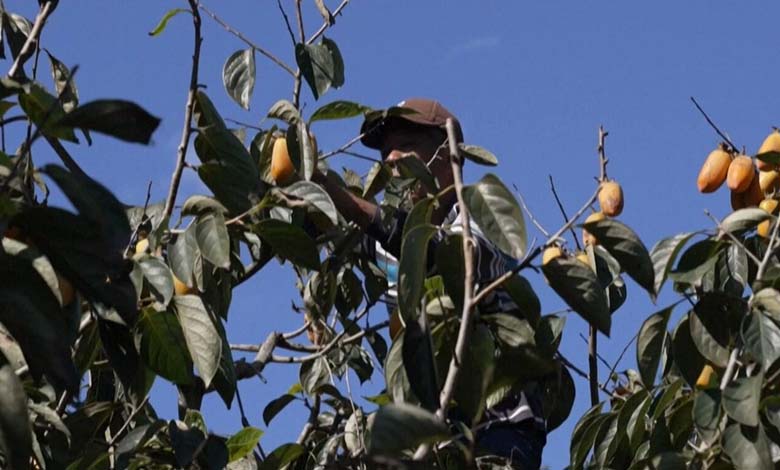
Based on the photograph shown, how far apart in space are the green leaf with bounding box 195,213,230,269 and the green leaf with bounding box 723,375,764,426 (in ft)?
2.43

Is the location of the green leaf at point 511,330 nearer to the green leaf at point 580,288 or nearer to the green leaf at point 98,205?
the green leaf at point 580,288

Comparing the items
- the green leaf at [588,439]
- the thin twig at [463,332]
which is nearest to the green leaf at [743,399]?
the green leaf at [588,439]

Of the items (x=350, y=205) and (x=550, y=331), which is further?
(x=350, y=205)

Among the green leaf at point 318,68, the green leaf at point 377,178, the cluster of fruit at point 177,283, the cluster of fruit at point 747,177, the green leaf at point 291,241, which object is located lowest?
the green leaf at point 291,241

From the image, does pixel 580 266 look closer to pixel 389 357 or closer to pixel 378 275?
pixel 389 357

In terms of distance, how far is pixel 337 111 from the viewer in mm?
2775

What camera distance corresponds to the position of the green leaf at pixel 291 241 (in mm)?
2445

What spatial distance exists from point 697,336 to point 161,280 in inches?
30.7

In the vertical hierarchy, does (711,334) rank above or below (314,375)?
below

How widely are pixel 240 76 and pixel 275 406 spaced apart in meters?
0.63

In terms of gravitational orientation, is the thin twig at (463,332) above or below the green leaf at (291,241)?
below

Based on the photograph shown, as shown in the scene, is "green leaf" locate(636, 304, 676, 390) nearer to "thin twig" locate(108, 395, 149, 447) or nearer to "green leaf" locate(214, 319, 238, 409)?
"green leaf" locate(214, 319, 238, 409)

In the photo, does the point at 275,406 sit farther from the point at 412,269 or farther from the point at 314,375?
the point at 412,269

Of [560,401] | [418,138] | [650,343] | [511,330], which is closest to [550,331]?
[650,343]
